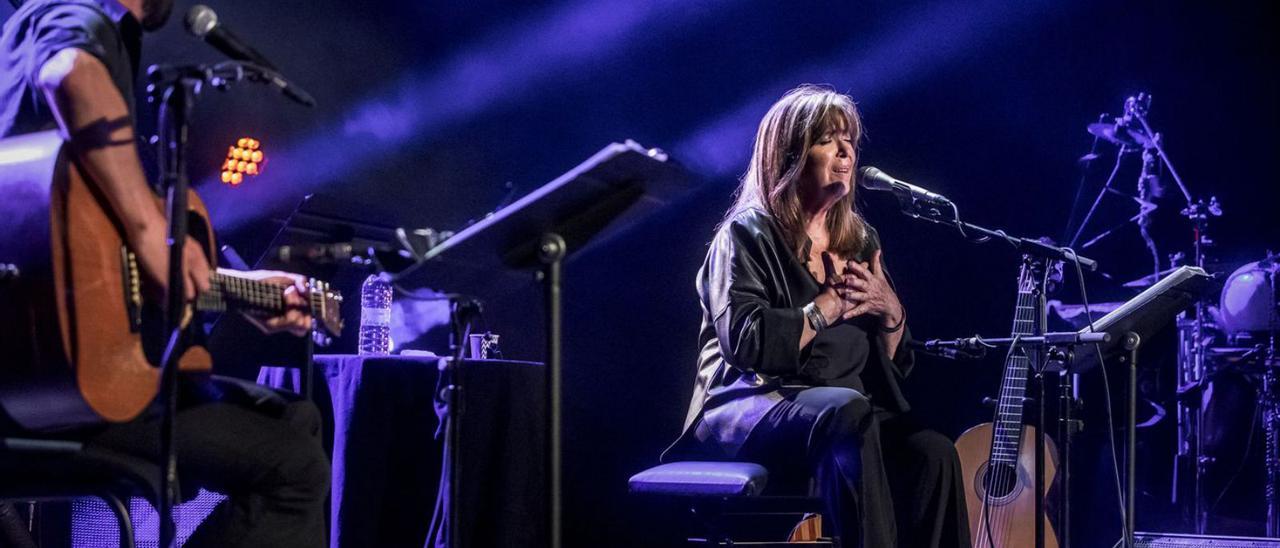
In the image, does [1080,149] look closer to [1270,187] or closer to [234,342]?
[1270,187]

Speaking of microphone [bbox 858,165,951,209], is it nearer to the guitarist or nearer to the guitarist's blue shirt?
the guitarist

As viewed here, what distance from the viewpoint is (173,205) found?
207 centimetres

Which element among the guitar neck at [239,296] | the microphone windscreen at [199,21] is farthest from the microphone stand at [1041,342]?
the microphone windscreen at [199,21]

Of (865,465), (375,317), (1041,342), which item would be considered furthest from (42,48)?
(1041,342)

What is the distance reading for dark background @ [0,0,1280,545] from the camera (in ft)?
16.9

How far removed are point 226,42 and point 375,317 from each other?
2.36m

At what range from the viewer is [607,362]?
5254 millimetres

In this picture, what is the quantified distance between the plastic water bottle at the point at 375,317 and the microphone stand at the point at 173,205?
228 cm

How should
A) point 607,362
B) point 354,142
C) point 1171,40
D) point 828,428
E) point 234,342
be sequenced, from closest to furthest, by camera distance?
point 828,428, point 234,342, point 607,362, point 354,142, point 1171,40

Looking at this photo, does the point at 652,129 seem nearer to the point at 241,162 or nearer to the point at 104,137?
the point at 241,162

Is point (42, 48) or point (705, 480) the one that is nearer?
point (42, 48)

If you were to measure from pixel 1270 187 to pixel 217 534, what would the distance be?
620cm

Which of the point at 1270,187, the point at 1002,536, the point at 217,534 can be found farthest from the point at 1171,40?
the point at 217,534

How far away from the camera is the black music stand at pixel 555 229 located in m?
2.17
